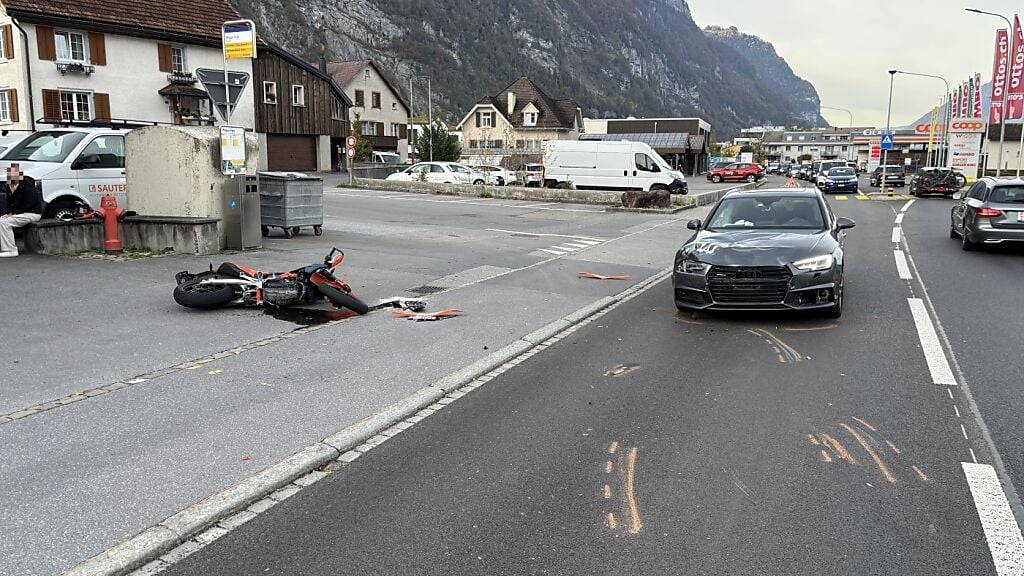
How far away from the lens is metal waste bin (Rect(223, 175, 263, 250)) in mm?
13516

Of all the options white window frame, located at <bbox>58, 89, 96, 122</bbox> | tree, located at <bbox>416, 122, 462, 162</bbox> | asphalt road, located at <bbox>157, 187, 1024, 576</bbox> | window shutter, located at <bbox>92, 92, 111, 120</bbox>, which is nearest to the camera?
asphalt road, located at <bbox>157, 187, 1024, 576</bbox>

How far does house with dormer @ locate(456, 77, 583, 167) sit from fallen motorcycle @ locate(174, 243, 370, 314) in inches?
3025

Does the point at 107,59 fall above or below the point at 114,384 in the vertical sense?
above

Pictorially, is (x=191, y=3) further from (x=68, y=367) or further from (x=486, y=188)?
(x=68, y=367)

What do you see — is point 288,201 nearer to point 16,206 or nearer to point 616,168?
point 16,206

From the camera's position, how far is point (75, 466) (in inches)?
187

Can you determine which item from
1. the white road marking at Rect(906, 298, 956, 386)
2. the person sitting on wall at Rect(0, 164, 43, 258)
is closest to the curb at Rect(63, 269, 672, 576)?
the white road marking at Rect(906, 298, 956, 386)

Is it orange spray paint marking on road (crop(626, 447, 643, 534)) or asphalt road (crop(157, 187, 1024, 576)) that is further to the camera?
orange spray paint marking on road (crop(626, 447, 643, 534))

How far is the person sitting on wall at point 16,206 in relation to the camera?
12.3 meters

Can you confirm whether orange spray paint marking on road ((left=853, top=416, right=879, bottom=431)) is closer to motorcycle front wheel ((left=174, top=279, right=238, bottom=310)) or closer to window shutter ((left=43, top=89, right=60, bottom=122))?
motorcycle front wheel ((left=174, top=279, right=238, bottom=310))

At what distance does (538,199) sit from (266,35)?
101m

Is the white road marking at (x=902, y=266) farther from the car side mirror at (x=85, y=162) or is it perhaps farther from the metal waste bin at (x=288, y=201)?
the car side mirror at (x=85, y=162)

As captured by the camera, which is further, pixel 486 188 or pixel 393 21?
pixel 393 21

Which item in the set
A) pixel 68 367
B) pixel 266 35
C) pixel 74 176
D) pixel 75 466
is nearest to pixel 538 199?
pixel 74 176
